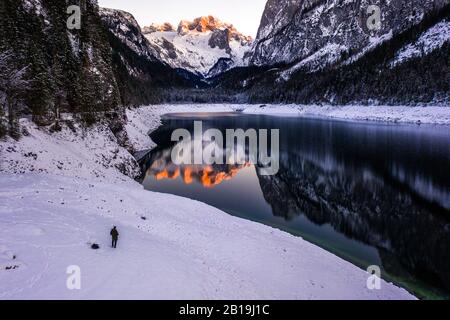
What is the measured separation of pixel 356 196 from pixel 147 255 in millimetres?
25039

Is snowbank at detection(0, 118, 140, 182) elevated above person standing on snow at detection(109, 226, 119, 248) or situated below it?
above

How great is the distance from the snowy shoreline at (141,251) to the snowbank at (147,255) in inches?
2.0

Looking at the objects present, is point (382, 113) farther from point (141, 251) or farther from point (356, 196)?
point (141, 251)

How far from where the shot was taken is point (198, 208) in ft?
94.5

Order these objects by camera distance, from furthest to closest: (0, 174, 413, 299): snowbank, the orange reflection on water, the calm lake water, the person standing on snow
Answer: the orange reflection on water < the calm lake water < the person standing on snow < (0, 174, 413, 299): snowbank

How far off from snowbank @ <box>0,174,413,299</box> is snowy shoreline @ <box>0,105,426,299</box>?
2.0 inches

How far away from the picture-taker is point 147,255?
56.5 ft

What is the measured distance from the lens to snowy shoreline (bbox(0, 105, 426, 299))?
45.8ft

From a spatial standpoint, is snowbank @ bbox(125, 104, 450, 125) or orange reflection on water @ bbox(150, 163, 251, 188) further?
snowbank @ bbox(125, 104, 450, 125)

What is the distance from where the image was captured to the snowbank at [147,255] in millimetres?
13852

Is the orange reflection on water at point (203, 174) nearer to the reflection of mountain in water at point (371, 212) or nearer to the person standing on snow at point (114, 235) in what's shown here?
the reflection of mountain in water at point (371, 212)

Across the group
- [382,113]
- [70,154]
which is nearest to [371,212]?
[70,154]

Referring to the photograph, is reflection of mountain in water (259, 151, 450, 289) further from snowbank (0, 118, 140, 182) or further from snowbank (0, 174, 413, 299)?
snowbank (0, 118, 140, 182)

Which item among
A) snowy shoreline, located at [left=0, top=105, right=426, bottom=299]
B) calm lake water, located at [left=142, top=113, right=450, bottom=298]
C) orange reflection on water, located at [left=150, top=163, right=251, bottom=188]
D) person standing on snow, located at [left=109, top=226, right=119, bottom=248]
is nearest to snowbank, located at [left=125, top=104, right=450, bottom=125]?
calm lake water, located at [left=142, top=113, right=450, bottom=298]
